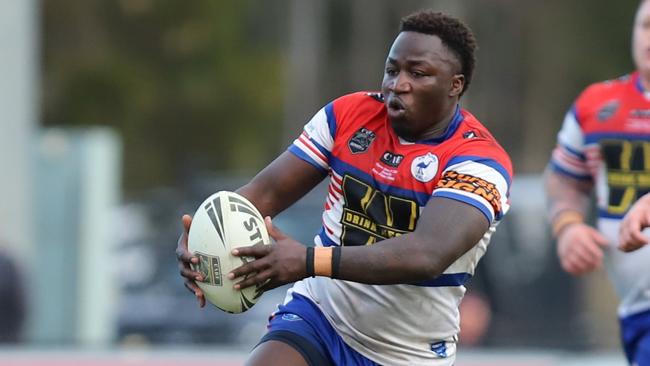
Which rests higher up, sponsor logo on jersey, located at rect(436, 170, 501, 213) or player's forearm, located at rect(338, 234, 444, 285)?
sponsor logo on jersey, located at rect(436, 170, 501, 213)

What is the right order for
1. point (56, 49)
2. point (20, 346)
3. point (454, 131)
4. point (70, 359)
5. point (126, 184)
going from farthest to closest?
point (126, 184), point (56, 49), point (20, 346), point (70, 359), point (454, 131)

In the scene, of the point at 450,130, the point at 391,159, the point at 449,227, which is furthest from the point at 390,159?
the point at 449,227

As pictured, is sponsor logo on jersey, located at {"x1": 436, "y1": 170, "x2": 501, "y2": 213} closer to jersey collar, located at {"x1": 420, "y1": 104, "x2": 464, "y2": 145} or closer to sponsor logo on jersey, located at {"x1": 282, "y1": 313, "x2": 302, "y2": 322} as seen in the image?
jersey collar, located at {"x1": 420, "y1": 104, "x2": 464, "y2": 145}

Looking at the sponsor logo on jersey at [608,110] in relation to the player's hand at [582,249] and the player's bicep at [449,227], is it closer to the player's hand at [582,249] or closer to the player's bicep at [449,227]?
the player's hand at [582,249]

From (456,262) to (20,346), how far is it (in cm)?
780


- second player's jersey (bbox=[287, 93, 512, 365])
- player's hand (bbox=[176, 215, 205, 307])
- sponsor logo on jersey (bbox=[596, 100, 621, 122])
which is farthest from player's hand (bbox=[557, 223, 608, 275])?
player's hand (bbox=[176, 215, 205, 307])

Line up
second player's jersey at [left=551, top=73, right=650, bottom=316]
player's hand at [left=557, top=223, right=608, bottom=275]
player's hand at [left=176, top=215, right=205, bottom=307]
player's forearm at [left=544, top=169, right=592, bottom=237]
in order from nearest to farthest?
player's hand at [left=176, top=215, right=205, bottom=307] → player's hand at [left=557, top=223, right=608, bottom=275] → second player's jersey at [left=551, top=73, right=650, bottom=316] → player's forearm at [left=544, top=169, right=592, bottom=237]

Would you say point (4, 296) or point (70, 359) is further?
point (4, 296)

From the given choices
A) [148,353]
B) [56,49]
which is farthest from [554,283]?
[56,49]

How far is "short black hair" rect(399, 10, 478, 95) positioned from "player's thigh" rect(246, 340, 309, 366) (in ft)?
4.20

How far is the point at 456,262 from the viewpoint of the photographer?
5.94 m

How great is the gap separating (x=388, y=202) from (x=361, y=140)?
12.2 inches

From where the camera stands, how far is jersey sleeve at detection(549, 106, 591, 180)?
720 centimetres

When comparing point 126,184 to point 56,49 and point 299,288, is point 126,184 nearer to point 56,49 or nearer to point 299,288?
point 56,49
